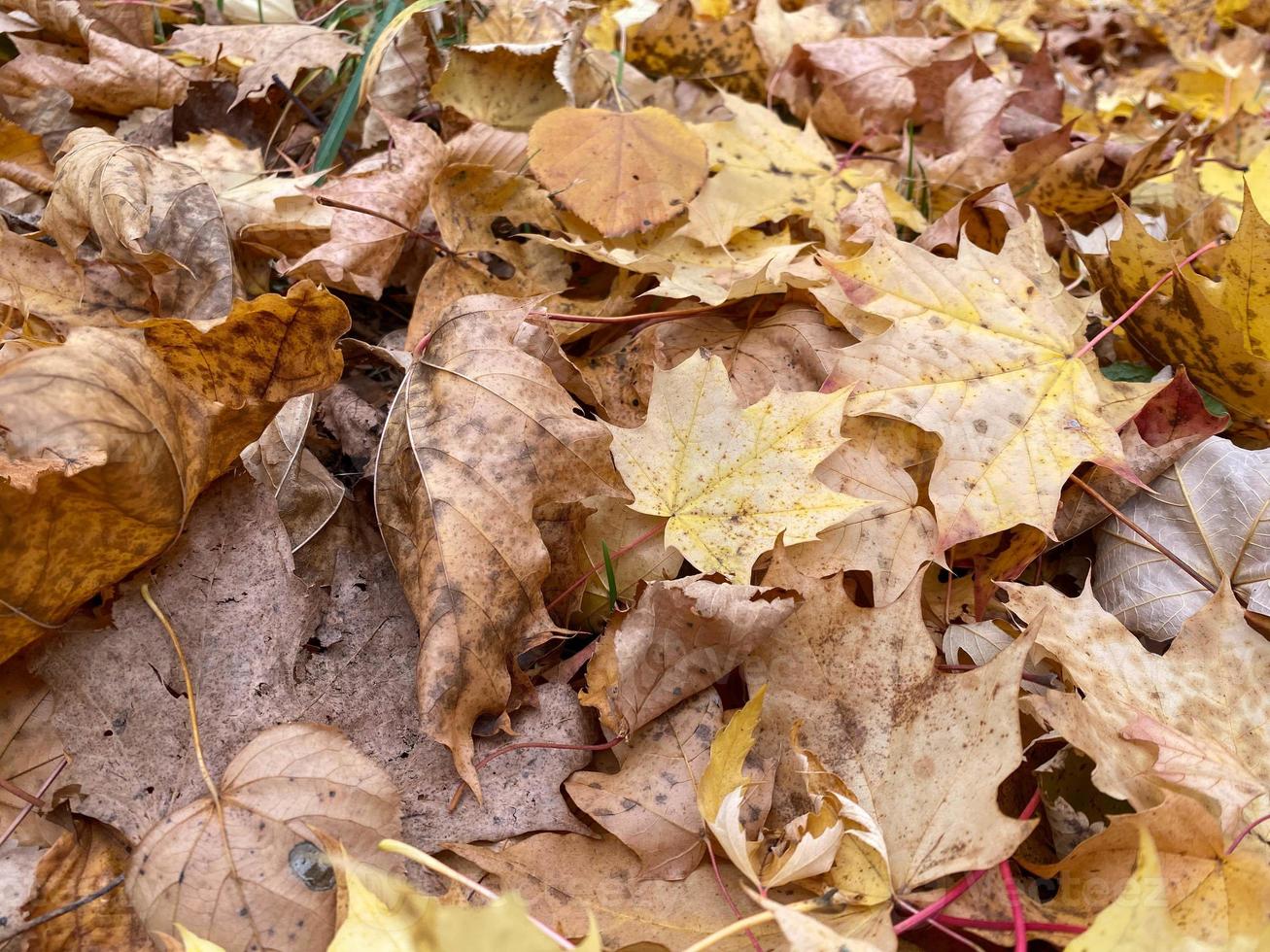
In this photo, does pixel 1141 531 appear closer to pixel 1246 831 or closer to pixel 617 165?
pixel 1246 831

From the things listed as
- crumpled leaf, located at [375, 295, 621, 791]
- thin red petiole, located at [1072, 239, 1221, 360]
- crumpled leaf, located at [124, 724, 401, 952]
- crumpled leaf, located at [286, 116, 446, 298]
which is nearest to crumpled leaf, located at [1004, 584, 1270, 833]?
thin red petiole, located at [1072, 239, 1221, 360]

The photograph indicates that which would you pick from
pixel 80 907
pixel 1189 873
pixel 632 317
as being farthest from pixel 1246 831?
pixel 80 907

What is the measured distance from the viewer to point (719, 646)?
0.90 m

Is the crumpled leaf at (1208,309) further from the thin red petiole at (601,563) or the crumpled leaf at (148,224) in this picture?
the crumpled leaf at (148,224)

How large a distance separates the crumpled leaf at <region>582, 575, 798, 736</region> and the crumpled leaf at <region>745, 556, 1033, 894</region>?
0.04m

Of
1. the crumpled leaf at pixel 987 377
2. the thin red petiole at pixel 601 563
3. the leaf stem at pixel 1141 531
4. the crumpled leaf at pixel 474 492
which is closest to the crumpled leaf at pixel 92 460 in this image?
the crumpled leaf at pixel 474 492

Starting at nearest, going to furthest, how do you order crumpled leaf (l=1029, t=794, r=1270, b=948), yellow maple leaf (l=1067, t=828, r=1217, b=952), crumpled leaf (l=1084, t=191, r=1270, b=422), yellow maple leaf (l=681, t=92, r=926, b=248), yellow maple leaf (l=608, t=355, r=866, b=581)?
yellow maple leaf (l=1067, t=828, r=1217, b=952)
crumpled leaf (l=1029, t=794, r=1270, b=948)
yellow maple leaf (l=608, t=355, r=866, b=581)
crumpled leaf (l=1084, t=191, r=1270, b=422)
yellow maple leaf (l=681, t=92, r=926, b=248)

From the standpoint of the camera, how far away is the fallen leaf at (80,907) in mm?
760

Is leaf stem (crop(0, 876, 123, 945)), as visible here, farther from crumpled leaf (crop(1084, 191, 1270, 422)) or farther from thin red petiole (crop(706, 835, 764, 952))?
crumpled leaf (crop(1084, 191, 1270, 422))

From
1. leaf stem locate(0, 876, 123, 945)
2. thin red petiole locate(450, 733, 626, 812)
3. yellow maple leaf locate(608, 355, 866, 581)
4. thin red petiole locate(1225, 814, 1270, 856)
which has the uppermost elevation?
yellow maple leaf locate(608, 355, 866, 581)

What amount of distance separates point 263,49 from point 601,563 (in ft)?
3.73

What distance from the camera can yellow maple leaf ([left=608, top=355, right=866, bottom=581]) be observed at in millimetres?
981

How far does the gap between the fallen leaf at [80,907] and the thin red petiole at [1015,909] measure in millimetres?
740

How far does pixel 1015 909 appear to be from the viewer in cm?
74
